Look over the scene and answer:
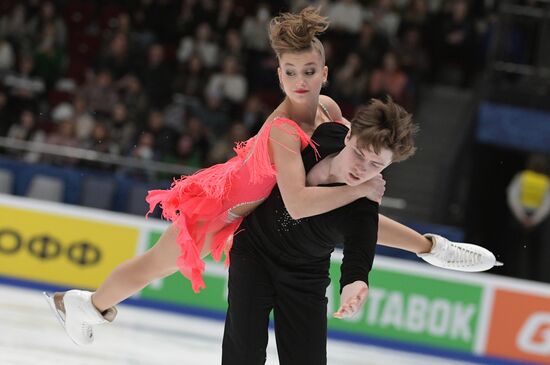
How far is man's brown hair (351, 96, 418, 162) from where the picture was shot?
131 inches

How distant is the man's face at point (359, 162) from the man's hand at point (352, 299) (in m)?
0.36

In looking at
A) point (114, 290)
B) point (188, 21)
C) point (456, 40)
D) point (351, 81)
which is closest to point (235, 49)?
point (188, 21)

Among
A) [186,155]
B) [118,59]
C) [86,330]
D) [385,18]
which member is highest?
[385,18]

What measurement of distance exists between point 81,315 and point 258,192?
1.05 meters

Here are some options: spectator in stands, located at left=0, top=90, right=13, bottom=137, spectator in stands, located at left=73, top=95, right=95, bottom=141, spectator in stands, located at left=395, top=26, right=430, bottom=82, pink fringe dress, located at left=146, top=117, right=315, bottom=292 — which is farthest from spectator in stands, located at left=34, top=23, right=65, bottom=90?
pink fringe dress, located at left=146, top=117, right=315, bottom=292

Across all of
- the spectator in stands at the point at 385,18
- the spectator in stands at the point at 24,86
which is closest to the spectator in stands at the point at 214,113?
the spectator in stands at the point at 24,86

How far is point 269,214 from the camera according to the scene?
384 cm

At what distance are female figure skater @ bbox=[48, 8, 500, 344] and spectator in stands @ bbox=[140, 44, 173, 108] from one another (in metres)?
5.93

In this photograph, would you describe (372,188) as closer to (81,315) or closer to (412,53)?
(81,315)

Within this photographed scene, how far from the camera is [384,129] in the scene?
10.9 ft

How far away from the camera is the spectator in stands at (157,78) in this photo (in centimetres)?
1026

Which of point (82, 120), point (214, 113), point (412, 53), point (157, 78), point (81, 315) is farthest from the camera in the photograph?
point (412, 53)

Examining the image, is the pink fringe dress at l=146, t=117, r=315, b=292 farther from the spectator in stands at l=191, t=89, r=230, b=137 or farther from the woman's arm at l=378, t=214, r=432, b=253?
the spectator in stands at l=191, t=89, r=230, b=137

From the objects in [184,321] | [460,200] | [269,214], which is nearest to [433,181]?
[460,200]
